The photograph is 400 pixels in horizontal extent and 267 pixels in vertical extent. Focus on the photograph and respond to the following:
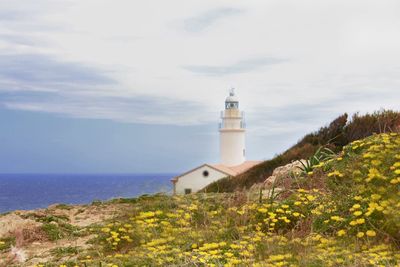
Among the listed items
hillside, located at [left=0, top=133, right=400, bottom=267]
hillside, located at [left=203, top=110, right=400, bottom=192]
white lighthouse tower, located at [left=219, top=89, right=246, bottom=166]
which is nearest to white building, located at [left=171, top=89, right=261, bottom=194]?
white lighthouse tower, located at [left=219, top=89, right=246, bottom=166]

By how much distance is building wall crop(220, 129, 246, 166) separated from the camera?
156 feet

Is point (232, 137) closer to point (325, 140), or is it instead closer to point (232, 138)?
point (232, 138)

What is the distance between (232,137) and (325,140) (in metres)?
25.6

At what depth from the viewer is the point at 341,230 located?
7.92 meters

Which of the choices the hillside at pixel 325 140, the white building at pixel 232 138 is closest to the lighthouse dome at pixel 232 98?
the white building at pixel 232 138

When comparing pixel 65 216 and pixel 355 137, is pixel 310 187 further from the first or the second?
pixel 355 137

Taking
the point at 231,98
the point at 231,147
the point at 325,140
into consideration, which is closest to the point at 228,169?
the point at 231,147

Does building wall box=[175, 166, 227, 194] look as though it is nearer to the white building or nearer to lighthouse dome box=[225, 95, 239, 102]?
the white building

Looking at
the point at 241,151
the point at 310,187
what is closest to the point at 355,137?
the point at 310,187

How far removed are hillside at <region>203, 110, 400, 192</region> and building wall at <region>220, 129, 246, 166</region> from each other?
22908mm

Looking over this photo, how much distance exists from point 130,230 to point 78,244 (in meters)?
0.90

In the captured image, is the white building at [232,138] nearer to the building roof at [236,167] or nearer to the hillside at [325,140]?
the building roof at [236,167]

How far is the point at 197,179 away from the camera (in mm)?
42750

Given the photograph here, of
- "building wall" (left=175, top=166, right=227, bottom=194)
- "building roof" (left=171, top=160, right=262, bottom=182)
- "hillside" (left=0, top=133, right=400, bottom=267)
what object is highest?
"building roof" (left=171, top=160, right=262, bottom=182)
